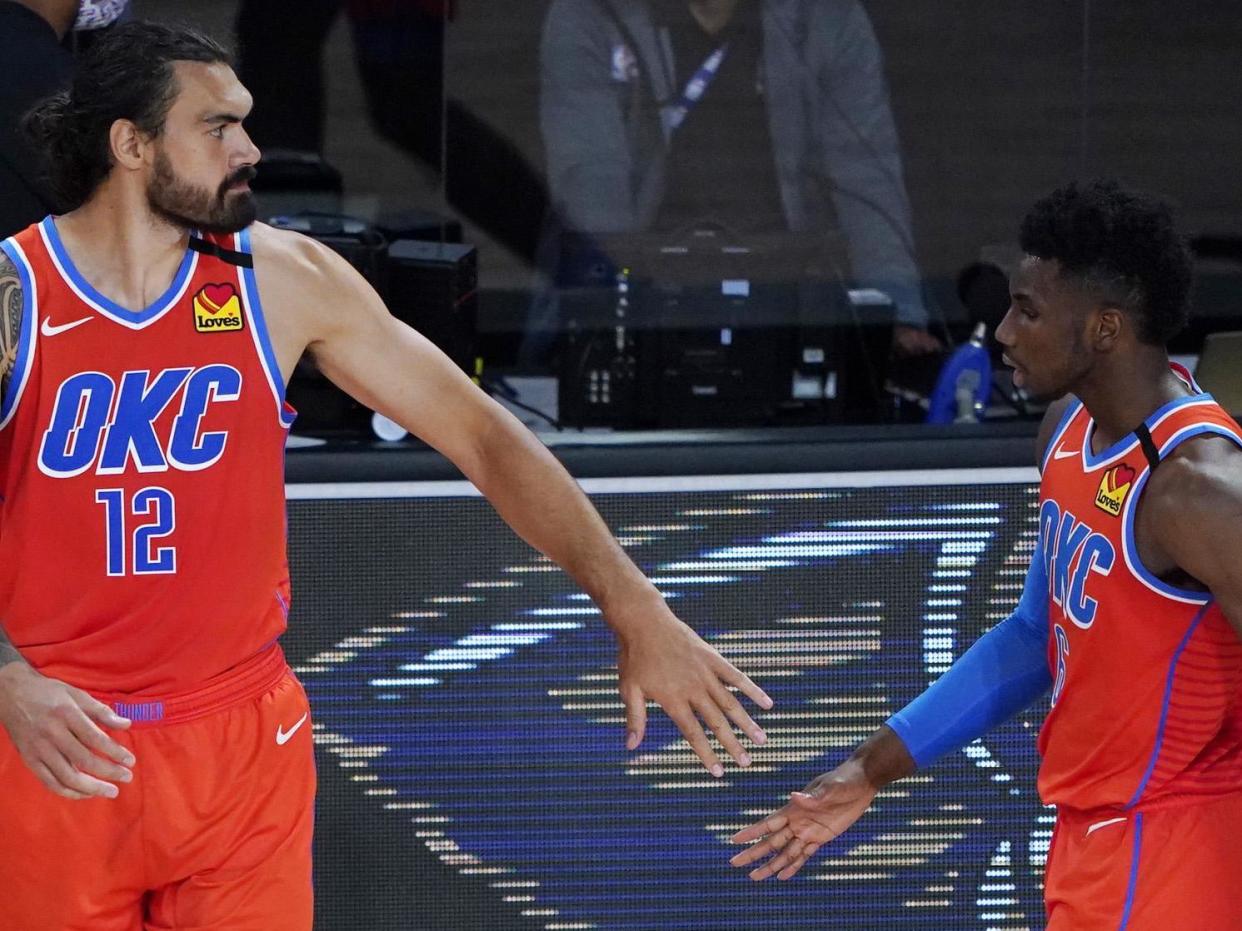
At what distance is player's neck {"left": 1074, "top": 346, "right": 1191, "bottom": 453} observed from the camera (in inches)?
108

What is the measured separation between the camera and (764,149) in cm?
723

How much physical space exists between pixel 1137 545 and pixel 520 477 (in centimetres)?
87

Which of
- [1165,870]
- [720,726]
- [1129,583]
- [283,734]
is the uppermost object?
[1129,583]

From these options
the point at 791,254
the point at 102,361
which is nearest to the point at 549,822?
the point at 102,361

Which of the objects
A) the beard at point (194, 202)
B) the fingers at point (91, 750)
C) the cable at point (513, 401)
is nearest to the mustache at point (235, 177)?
the beard at point (194, 202)

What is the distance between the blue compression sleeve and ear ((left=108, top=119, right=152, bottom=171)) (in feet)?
4.70

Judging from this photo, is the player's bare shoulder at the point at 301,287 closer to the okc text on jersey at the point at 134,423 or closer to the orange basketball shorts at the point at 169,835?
the okc text on jersey at the point at 134,423

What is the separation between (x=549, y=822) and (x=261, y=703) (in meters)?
1.05

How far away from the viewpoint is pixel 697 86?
22.7 ft

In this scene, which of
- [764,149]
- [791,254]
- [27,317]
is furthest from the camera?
[764,149]

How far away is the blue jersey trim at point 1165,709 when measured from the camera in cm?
266

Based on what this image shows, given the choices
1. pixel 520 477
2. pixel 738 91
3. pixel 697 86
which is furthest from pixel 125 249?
pixel 738 91

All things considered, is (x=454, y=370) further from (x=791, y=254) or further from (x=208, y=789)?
(x=791, y=254)

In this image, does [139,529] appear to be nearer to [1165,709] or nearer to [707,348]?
[1165,709]
